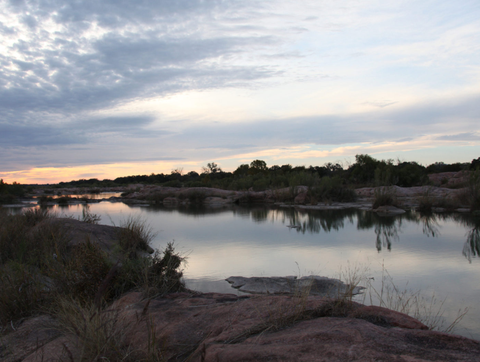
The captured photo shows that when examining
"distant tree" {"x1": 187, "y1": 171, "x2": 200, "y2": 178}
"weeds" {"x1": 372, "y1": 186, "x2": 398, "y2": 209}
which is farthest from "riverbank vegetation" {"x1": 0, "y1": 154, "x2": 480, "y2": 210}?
"distant tree" {"x1": 187, "y1": 171, "x2": 200, "y2": 178}

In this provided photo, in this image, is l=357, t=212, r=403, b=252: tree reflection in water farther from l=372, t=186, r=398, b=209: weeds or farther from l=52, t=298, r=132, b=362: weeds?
l=52, t=298, r=132, b=362: weeds

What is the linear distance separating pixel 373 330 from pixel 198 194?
23.7m

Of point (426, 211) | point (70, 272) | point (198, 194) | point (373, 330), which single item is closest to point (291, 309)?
point (373, 330)

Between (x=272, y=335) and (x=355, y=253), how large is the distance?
5299mm

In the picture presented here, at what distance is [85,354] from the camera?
2.46m

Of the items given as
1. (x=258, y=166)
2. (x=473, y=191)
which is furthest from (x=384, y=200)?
(x=258, y=166)

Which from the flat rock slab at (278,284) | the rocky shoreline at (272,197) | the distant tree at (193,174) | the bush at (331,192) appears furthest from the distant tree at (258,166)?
the flat rock slab at (278,284)

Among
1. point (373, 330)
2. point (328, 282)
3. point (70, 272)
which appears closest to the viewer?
point (373, 330)

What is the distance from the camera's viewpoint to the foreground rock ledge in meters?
2.13

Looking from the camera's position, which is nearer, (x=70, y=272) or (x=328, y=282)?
(x=70, y=272)

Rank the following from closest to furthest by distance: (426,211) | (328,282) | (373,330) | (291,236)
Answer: (373,330)
(328,282)
(291,236)
(426,211)

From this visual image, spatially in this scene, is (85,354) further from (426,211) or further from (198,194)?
(198,194)

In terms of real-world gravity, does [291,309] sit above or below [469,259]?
above

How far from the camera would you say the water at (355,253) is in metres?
5.19
